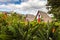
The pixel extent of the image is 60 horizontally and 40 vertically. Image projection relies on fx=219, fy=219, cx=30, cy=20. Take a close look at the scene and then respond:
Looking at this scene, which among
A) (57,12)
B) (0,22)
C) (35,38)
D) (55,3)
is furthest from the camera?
(55,3)

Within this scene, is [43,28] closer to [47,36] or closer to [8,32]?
[47,36]

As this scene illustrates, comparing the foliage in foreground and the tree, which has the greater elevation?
the foliage in foreground

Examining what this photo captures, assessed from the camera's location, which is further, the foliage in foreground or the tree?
the tree

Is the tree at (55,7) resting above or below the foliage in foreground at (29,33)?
below

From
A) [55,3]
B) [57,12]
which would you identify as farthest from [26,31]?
[55,3]

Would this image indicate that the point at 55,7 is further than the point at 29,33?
Yes

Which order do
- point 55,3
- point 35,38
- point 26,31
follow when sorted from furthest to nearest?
point 55,3
point 26,31
point 35,38

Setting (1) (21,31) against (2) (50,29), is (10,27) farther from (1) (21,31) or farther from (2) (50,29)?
(2) (50,29)

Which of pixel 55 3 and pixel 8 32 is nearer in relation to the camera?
pixel 8 32

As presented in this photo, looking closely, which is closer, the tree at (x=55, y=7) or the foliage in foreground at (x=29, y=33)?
the foliage in foreground at (x=29, y=33)

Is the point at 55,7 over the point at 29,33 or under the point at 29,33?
under

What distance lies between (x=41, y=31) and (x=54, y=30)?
0.60m

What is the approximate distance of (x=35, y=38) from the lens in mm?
8703

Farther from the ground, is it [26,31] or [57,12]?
[26,31]
